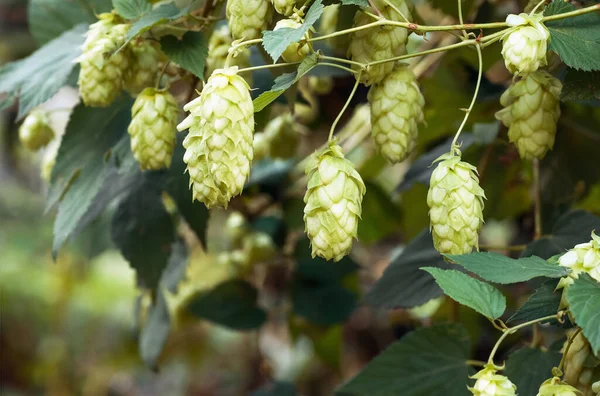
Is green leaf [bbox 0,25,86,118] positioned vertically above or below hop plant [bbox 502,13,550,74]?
below

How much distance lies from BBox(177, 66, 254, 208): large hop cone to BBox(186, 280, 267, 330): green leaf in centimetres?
77

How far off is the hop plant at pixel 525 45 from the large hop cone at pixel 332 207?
0.50 feet

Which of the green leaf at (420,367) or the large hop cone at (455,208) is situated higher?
the large hop cone at (455,208)

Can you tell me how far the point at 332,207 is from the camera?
55 centimetres

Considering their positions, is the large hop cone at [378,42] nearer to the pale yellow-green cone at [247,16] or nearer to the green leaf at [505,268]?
the pale yellow-green cone at [247,16]

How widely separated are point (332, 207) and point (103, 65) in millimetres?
309

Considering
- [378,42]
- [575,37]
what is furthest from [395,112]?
[575,37]

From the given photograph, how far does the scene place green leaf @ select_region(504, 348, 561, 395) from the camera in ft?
2.26

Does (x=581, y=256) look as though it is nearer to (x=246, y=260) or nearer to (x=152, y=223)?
(x=152, y=223)

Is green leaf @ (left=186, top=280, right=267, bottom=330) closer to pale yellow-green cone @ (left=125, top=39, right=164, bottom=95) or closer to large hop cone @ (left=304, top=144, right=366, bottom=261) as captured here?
pale yellow-green cone @ (left=125, top=39, right=164, bottom=95)

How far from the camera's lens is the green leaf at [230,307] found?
127cm

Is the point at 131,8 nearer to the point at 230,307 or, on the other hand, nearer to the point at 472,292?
the point at 472,292

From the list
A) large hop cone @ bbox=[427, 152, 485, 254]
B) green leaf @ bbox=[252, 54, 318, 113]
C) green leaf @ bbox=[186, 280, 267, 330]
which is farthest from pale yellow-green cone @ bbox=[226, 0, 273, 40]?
green leaf @ bbox=[186, 280, 267, 330]

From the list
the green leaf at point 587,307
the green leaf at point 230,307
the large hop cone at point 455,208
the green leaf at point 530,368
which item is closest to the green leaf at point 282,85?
the large hop cone at point 455,208
